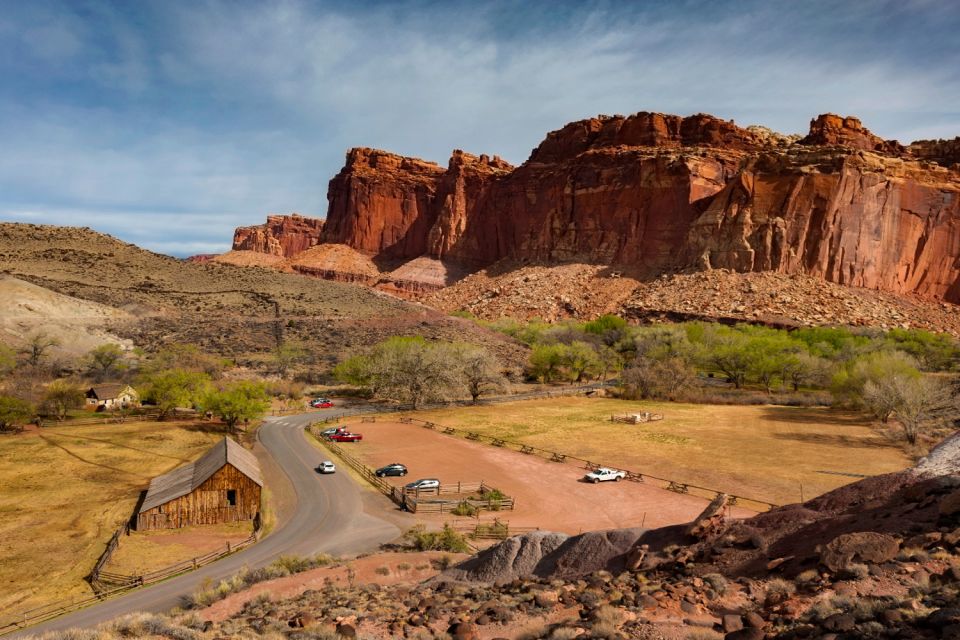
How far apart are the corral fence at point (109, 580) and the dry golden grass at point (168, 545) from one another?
0.33m

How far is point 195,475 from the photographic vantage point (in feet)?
→ 83.3

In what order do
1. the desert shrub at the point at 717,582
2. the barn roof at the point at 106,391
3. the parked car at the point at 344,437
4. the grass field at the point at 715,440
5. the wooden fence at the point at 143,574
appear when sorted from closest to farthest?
the desert shrub at the point at 717,582, the wooden fence at the point at 143,574, the grass field at the point at 715,440, the parked car at the point at 344,437, the barn roof at the point at 106,391

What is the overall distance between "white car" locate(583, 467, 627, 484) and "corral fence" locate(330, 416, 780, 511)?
0.55 meters

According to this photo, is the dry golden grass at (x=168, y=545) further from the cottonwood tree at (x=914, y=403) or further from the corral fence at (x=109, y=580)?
the cottonwood tree at (x=914, y=403)

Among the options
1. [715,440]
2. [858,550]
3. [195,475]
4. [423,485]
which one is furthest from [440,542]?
[715,440]

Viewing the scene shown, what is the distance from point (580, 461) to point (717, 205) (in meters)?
81.3

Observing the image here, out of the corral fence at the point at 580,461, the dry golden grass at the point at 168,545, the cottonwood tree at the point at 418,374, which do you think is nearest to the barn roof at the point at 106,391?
the corral fence at the point at 580,461

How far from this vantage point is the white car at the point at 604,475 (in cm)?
2850

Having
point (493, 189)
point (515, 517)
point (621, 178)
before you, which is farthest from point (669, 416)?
point (493, 189)

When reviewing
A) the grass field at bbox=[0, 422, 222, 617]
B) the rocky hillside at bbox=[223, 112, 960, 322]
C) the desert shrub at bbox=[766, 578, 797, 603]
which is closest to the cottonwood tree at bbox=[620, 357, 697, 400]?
the grass field at bbox=[0, 422, 222, 617]

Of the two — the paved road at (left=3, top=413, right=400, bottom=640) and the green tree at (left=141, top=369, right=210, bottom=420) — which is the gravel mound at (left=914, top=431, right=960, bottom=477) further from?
the green tree at (left=141, top=369, right=210, bottom=420)

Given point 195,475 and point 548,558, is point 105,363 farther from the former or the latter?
A: point 548,558

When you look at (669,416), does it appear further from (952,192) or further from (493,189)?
(493,189)

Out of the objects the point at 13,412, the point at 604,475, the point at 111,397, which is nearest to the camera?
the point at 604,475
